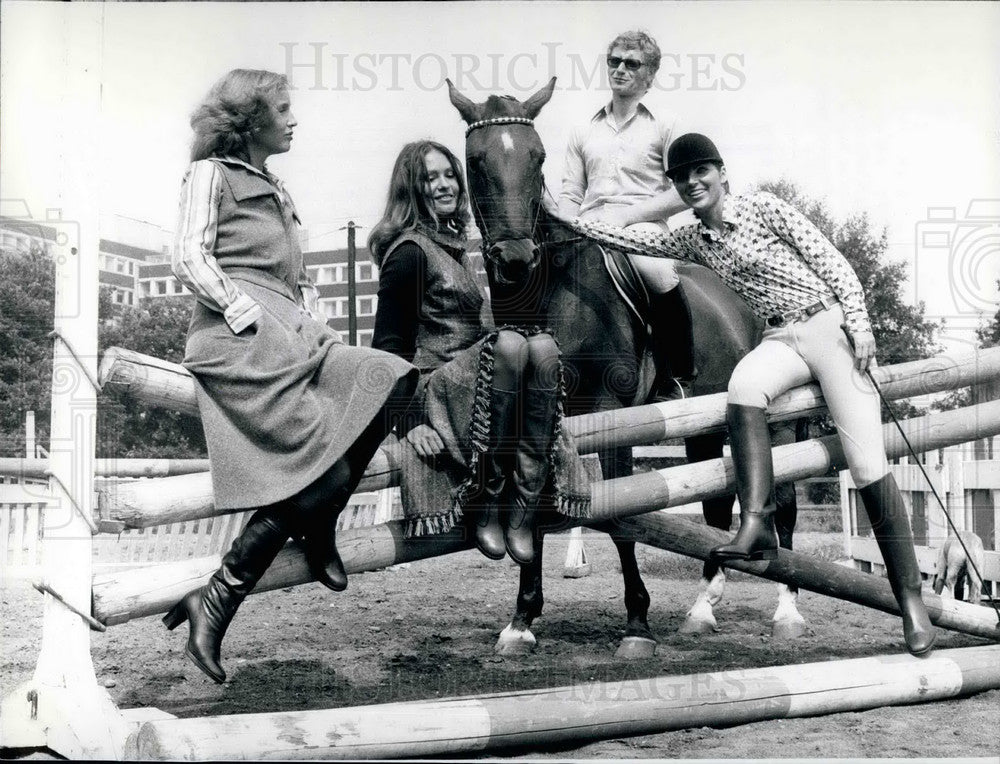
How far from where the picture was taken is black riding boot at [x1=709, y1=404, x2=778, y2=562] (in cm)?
387

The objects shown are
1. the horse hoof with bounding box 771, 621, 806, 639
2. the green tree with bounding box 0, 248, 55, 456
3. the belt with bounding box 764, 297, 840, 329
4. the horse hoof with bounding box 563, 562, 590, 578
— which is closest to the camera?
the belt with bounding box 764, 297, 840, 329

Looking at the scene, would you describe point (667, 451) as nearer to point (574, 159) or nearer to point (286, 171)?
point (286, 171)

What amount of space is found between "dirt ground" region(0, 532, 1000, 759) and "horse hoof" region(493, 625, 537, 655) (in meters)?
0.08

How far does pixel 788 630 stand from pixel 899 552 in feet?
6.33

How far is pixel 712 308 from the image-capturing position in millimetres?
5637

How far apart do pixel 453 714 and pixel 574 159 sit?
2973 mm

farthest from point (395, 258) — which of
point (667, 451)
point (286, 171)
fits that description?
point (667, 451)

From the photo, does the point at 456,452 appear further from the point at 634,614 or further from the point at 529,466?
the point at 634,614

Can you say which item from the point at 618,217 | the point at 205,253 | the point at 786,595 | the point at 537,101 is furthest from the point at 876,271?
the point at 205,253

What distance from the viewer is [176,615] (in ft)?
11.0

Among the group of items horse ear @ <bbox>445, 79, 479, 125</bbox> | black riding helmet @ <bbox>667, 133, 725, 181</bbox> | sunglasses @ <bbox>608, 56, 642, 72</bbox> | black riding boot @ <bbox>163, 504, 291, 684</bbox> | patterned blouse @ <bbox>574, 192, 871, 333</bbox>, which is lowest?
black riding boot @ <bbox>163, 504, 291, 684</bbox>

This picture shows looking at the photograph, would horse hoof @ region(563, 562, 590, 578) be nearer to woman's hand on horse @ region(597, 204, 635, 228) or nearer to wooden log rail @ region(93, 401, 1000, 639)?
wooden log rail @ region(93, 401, 1000, 639)

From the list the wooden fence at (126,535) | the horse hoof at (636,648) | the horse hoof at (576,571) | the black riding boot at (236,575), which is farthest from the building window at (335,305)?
the black riding boot at (236,575)

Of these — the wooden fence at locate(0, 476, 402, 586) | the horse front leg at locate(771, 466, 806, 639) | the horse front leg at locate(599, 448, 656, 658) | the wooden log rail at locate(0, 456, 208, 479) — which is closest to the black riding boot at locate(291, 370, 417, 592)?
the horse front leg at locate(599, 448, 656, 658)
